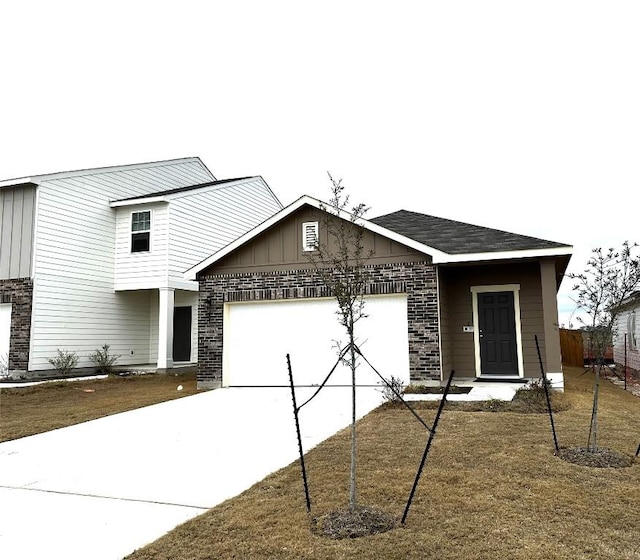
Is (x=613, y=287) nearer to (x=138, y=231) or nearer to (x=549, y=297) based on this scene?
(x=549, y=297)

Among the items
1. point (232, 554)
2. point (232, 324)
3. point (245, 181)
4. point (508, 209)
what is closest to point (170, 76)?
point (232, 324)

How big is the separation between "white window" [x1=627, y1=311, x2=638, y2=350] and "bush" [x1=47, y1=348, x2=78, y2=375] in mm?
18560

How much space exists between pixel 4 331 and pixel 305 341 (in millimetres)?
9024

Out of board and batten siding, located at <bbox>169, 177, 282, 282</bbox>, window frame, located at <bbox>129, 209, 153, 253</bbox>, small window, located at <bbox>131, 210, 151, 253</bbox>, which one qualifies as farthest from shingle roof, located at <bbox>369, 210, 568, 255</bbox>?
small window, located at <bbox>131, 210, 151, 253</bbox>

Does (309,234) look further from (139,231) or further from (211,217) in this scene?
(211,217)

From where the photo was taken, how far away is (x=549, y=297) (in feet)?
33.8

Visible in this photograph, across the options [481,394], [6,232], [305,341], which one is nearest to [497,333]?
[481,394]

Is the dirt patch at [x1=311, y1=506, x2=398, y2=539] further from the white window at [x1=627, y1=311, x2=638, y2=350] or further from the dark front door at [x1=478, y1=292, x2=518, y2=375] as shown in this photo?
the white window at [x1=627, y1=311, x2=638, y2=350]

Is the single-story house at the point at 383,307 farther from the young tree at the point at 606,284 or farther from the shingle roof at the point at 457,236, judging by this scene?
the young tree at the point at 606,284

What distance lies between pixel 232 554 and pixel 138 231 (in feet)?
48.4

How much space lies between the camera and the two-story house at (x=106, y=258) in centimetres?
1439

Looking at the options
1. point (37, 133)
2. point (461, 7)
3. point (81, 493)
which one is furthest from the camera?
point (37, 133)

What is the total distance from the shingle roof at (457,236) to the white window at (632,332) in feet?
29.8

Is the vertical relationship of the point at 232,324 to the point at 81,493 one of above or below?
above
